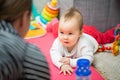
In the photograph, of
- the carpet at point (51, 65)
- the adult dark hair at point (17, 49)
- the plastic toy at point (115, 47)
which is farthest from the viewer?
the plastic toy at point (115, 47)

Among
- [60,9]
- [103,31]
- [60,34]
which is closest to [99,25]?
[103,31]

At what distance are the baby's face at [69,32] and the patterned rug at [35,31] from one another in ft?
1.45

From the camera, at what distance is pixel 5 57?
22.9 inches

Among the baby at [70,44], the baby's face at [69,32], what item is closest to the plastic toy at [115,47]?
the baby at [70,44]

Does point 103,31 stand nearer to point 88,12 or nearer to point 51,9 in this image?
point 88,12

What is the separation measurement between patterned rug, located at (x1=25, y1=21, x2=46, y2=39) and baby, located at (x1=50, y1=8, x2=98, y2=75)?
0.38 m

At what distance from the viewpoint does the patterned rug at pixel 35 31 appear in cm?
181

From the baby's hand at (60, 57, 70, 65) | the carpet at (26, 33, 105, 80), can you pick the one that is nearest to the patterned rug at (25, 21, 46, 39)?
the carpet at (26, 33, 105, 80)

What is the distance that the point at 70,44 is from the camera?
1407 mm

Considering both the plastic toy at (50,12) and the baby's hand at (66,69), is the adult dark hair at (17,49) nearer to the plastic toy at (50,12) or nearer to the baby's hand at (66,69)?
the baby's hand at (66,69)

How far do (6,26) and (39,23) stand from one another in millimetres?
1400

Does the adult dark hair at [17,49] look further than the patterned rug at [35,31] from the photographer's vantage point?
No

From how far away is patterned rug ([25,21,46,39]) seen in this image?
181 cm

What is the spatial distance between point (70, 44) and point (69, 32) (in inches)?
2.7
